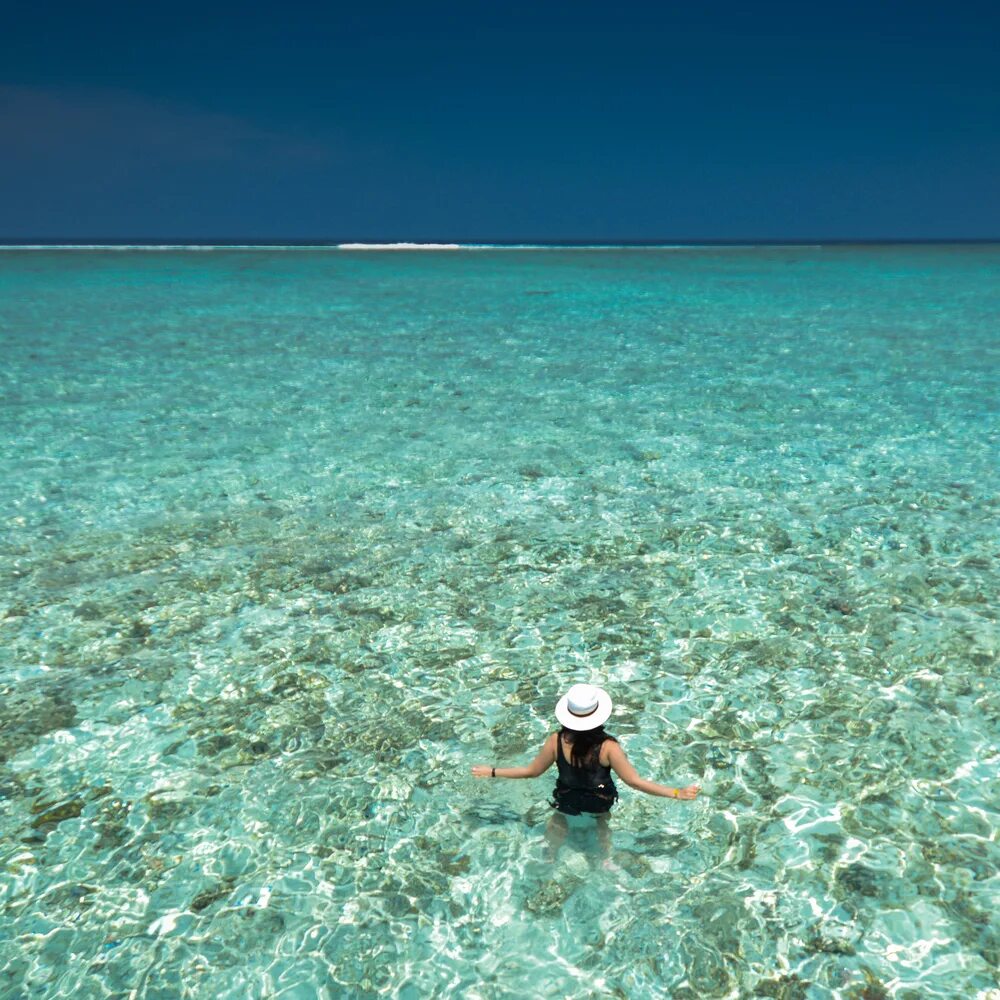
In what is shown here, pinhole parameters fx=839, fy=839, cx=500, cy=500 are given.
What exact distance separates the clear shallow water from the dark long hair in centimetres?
77

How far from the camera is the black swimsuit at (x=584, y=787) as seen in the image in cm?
443

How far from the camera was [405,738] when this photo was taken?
584cm

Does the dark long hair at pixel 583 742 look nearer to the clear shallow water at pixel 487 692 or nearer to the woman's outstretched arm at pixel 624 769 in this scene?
the woman's outstretched arm at pixel 624 769

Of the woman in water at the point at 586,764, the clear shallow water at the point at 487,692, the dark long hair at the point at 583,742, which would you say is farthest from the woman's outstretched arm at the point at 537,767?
the clear shallow water at the point at 487,692

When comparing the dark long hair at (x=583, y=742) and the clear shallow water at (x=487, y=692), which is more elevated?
the dark long hair at (x=583, y=742)

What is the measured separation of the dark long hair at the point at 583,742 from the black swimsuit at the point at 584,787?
3 cm

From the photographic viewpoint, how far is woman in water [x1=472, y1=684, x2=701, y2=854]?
13.7 ft

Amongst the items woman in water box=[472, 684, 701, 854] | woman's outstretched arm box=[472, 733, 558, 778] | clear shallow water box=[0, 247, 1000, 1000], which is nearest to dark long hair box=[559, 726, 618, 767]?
woman in water box=[472, 684, 701, 854]

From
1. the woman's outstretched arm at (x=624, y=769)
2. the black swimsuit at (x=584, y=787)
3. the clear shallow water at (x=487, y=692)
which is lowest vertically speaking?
the clear shallow water at (x=487, y=692)

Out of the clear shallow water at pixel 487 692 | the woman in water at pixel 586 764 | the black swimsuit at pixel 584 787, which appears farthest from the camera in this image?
the black swimsuit at pixel 584 787

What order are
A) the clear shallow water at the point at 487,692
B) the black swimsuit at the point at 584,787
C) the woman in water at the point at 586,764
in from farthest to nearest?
the black swimsuit at the point at 584,787 < the clear shallow water at the point at 487,692 < the woman in water at the point at 586,764

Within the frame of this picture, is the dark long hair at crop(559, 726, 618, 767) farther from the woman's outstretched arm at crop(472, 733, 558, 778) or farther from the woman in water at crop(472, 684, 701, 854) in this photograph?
→ the woman's outstretched arm at crop(472, 733, 558, 778)

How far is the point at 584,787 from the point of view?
4504 millimetres

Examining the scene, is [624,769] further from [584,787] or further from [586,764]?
[584,787]
